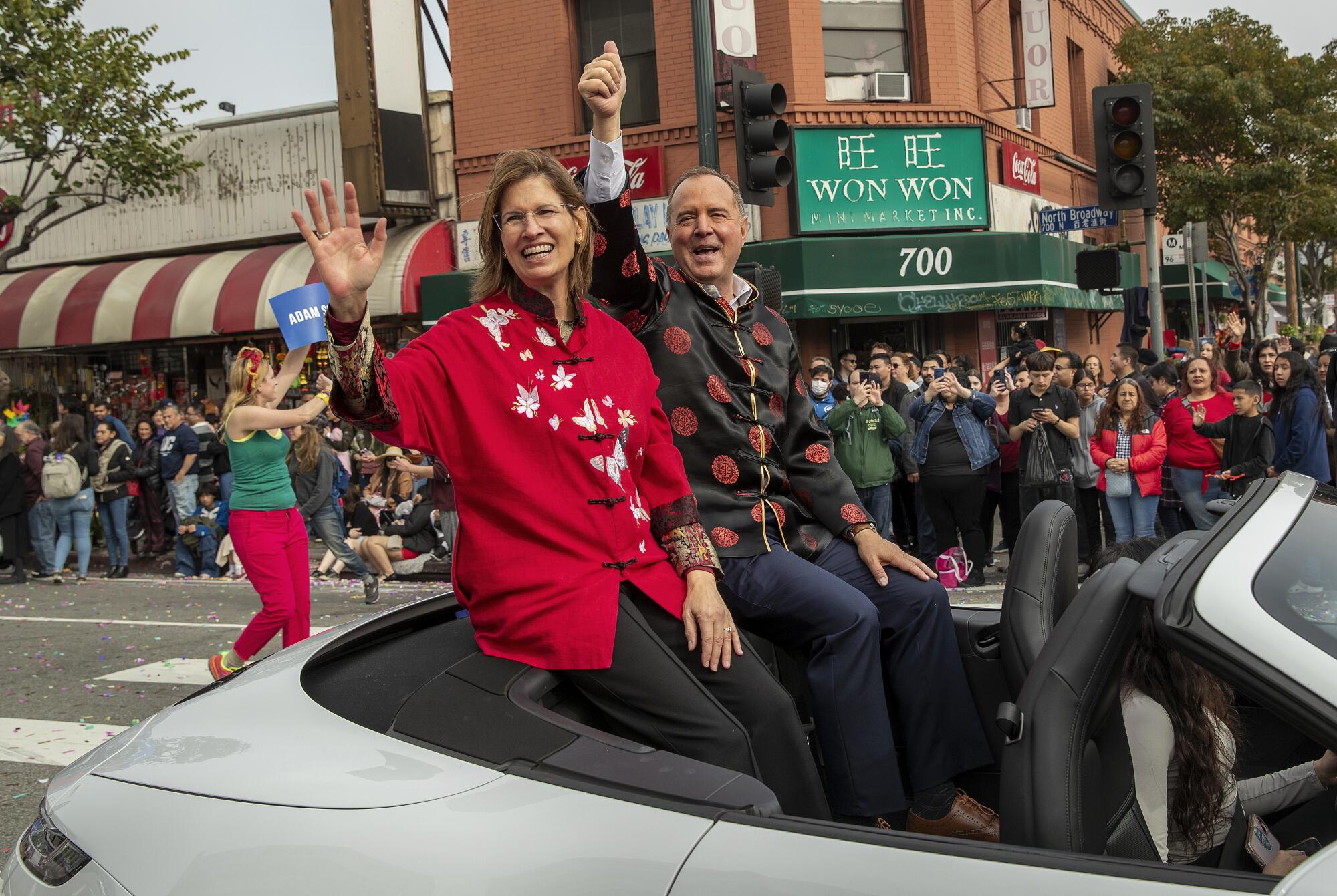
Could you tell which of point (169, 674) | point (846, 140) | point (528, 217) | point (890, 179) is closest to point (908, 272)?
point (890, 179)

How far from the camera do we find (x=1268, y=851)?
2186mm

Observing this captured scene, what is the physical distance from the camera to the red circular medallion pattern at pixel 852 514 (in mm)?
3168

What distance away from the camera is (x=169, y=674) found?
7.38 m

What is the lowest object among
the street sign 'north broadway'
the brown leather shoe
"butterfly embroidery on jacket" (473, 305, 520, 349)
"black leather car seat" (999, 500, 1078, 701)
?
the brown leather shoe

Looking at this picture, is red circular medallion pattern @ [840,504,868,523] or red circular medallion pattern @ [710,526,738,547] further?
red circular medallion pattern @ [840,504,868,523]

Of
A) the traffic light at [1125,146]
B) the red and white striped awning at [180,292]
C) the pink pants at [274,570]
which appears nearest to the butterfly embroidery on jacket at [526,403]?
the pink pants at [274,570]

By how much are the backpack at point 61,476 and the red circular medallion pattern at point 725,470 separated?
11.7 m

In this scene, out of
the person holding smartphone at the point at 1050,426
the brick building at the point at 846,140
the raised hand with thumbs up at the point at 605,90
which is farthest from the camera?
the brick building at the point at 846,140

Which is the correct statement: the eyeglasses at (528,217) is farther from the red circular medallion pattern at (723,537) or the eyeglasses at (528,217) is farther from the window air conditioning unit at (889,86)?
the window air conditioning unit at (889,86)

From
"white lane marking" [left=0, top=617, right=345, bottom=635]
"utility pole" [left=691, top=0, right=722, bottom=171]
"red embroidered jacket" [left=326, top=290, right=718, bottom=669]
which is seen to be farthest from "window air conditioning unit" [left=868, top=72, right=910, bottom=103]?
"red embroidered jacket" [left=326, top=290, right=718, bottom=669]

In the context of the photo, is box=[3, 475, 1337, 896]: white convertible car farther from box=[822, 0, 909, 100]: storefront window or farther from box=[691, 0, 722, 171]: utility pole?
box=[822, 0, 909, 100]: storefront window

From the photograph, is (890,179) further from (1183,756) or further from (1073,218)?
(1183,756)

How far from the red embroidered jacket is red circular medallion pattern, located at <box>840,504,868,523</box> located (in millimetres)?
728

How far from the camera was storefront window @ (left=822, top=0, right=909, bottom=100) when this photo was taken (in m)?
16.0
